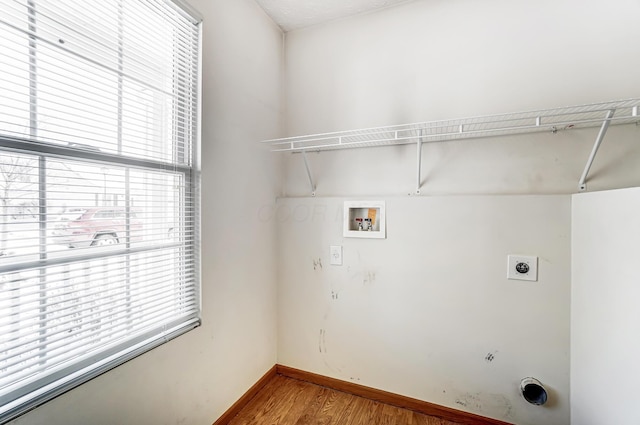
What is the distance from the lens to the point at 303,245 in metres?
2.03

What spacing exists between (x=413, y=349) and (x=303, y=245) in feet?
3.30

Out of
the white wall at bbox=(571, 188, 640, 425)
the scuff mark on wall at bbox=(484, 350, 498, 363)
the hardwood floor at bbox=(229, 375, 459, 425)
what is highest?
the white wall at bbox=(571, 188, 640, 425)

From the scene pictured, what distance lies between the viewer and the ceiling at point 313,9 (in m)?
1.83

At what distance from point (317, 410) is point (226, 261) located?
1.12 m

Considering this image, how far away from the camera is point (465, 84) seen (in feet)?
5.56

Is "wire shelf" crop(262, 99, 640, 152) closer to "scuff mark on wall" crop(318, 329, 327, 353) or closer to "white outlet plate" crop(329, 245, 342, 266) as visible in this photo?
"white outlet plate" crop(329, 245, 342, 266)

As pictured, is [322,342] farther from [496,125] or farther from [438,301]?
[496,125]

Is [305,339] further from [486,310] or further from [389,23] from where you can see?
[389,23]

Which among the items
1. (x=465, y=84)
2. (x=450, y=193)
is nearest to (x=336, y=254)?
(x=450, y=193)

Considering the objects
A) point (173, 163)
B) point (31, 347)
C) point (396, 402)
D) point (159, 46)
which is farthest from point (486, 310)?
point (159, 46)

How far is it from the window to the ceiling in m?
0.74

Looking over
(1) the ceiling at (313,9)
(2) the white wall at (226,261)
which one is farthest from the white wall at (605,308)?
(2) the white wall at (226,261)

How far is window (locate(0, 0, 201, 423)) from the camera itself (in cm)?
85

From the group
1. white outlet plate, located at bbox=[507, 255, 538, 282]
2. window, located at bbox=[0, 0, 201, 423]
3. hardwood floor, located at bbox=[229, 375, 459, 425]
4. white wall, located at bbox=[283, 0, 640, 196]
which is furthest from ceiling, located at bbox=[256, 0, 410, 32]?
hardwood floor, located at bbox=[229, 375, 459, 425]
